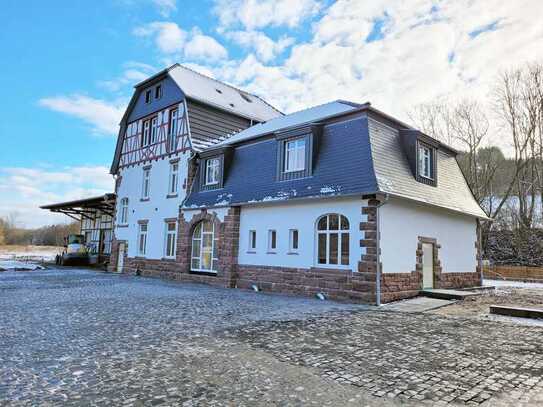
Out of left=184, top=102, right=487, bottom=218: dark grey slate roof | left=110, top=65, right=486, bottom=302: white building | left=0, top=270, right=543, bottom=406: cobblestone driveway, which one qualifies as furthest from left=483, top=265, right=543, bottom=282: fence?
left=0, top=270, right=543, bottom=406: cobblestone driveway

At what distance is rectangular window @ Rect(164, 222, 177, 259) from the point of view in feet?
65.2

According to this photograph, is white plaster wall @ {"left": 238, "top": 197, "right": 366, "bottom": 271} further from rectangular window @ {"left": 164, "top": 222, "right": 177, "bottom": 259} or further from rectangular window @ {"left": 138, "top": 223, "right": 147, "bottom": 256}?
rectangular window @ {"left": 138, "top": 223, "right": 147, "bottom": 256}

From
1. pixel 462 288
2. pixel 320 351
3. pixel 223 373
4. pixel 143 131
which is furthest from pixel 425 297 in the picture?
pixel 143 131

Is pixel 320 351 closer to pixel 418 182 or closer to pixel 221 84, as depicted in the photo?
pixel 418 182

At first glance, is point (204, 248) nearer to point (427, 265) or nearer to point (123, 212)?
point (123, 212)

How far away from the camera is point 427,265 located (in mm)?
14281

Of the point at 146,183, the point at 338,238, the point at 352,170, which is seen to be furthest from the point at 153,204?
the point at 352,170

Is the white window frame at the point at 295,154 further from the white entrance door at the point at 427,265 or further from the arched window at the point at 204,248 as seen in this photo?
the white entrance door at the point at 427,265

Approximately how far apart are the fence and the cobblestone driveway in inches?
685

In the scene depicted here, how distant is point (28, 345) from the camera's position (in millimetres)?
6117

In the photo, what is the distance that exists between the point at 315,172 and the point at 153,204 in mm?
11246

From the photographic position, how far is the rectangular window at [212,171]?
714 inches

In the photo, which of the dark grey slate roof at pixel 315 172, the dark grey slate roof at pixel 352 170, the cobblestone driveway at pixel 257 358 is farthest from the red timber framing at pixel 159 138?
the cobblestone driveway at pixel 257 358

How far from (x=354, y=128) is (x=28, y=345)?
10774mm
